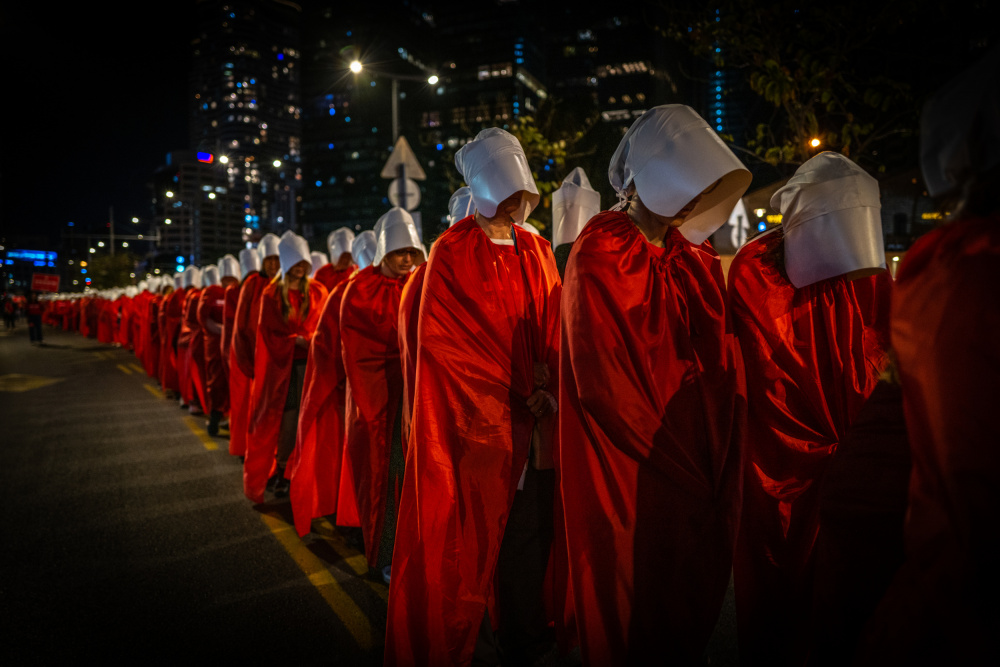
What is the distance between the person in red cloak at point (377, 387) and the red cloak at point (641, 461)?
1.62 metres

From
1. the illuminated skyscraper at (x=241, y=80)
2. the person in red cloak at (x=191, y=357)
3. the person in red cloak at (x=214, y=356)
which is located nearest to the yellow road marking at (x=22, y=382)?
the person in red cloak at (x=191, y=357)

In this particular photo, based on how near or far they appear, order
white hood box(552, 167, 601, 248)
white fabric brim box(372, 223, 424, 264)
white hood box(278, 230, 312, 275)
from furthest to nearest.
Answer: white hood box(278, 230, 312, 275), white hood box(552, 167, 601, 248), white fabric brim box(372, 223, 424, 264)

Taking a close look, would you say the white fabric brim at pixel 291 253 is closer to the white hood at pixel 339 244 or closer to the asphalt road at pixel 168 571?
the asphalt road at pixel 168 571

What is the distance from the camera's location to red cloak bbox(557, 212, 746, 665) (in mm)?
2236

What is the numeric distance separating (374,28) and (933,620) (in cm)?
11346

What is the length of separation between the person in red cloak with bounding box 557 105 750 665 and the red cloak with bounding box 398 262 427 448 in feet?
3.06

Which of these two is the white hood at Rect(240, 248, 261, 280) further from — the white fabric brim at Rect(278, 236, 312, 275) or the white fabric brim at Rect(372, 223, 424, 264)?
the white fabric brim at Rect(372, 223, 424, 264)

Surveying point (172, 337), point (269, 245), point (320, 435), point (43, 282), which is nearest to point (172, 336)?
point (172, 337)

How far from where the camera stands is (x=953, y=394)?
1227 mm

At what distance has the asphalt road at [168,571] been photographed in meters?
3.15

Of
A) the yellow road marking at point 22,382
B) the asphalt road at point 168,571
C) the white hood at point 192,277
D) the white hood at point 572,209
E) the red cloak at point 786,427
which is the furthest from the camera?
the yellow road marking at point 22,382

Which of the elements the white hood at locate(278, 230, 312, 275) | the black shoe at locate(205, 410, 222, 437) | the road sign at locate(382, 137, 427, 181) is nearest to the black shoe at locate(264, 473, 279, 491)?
the white hood at locate(278, 230, 312, 275)

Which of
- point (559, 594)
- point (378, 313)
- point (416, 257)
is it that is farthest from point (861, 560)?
point (416, 257)

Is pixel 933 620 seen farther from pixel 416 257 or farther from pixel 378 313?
pixel 416 257
